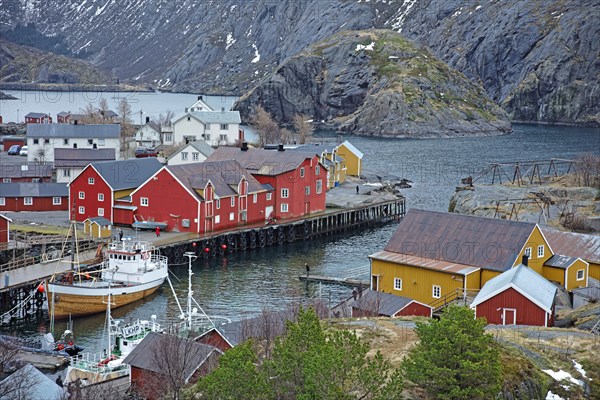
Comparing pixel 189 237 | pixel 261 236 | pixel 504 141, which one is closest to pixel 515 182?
pixel 261 236

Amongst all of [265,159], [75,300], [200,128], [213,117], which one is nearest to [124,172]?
[265,159]

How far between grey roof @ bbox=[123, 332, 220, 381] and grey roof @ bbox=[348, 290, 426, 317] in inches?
416

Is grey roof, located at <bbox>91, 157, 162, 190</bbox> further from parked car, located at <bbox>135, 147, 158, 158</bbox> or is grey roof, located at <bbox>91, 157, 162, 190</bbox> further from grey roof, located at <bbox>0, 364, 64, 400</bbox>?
grey roof, located at <bbox>0, 364, 64, 400</bbox>

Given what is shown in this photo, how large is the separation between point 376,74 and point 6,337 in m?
145

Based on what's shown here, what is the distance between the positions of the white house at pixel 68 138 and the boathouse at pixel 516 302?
2072 inches

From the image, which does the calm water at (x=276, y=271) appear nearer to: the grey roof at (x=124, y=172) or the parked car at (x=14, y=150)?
the grey roof at (x=124, y=172)

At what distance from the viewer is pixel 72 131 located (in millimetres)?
82688

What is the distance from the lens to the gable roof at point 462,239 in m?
40.8

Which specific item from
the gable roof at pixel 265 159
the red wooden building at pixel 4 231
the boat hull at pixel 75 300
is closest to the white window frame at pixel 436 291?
the boat hull at pixel 75 300

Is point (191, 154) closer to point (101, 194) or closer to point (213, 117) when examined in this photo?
point (101, 194)

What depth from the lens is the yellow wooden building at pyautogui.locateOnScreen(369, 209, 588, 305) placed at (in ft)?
132

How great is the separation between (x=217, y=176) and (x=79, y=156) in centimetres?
1661

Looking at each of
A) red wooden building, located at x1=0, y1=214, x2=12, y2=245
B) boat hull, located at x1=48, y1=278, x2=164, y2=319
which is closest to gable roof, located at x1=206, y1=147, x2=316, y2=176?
red wooden building, located at x1=0, y1=214, x2=12, y2=245

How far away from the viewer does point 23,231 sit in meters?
56.4
